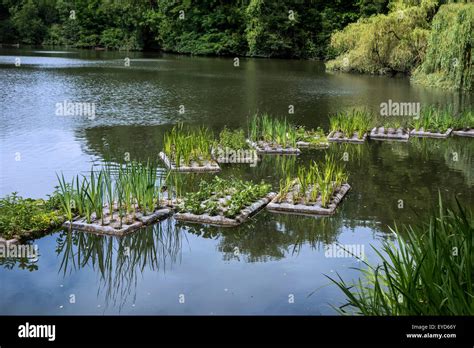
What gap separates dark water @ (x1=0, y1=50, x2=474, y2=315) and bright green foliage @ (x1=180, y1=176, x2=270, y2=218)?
0.97 feet

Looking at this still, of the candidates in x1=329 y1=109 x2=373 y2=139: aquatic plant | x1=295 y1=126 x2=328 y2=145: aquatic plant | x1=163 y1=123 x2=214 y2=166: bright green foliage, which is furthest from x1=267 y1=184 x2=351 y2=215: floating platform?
x1=329 y1=109 x2=373 y2=139: aquatic plant

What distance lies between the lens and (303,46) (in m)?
49.6

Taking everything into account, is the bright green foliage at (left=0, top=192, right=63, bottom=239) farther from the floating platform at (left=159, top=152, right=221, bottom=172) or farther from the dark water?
the floating platform at (left=159, top=152, right=221, bottom=172)

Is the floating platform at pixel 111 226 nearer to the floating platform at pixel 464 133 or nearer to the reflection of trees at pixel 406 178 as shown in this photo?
the reflection of trees at pixel 406 178

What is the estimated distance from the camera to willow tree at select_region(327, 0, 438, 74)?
2989cm

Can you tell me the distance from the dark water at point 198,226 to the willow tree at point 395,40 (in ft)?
32.8

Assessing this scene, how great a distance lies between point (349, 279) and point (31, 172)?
6334 millimetres

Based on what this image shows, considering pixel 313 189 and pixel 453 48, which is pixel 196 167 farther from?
pixel 453 48

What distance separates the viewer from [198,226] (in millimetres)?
7555

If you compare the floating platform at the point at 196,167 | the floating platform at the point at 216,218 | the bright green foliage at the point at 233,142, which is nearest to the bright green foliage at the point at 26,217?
Answer: the floating platform at the point at 216,218

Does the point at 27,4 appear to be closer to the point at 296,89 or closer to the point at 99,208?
the point at 296,89

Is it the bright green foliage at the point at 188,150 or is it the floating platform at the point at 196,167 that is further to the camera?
the bright green foliage at the point at 188,150

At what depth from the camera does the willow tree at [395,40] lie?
98.1 ft

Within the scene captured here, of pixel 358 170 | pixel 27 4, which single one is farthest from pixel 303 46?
pixel 358 170
